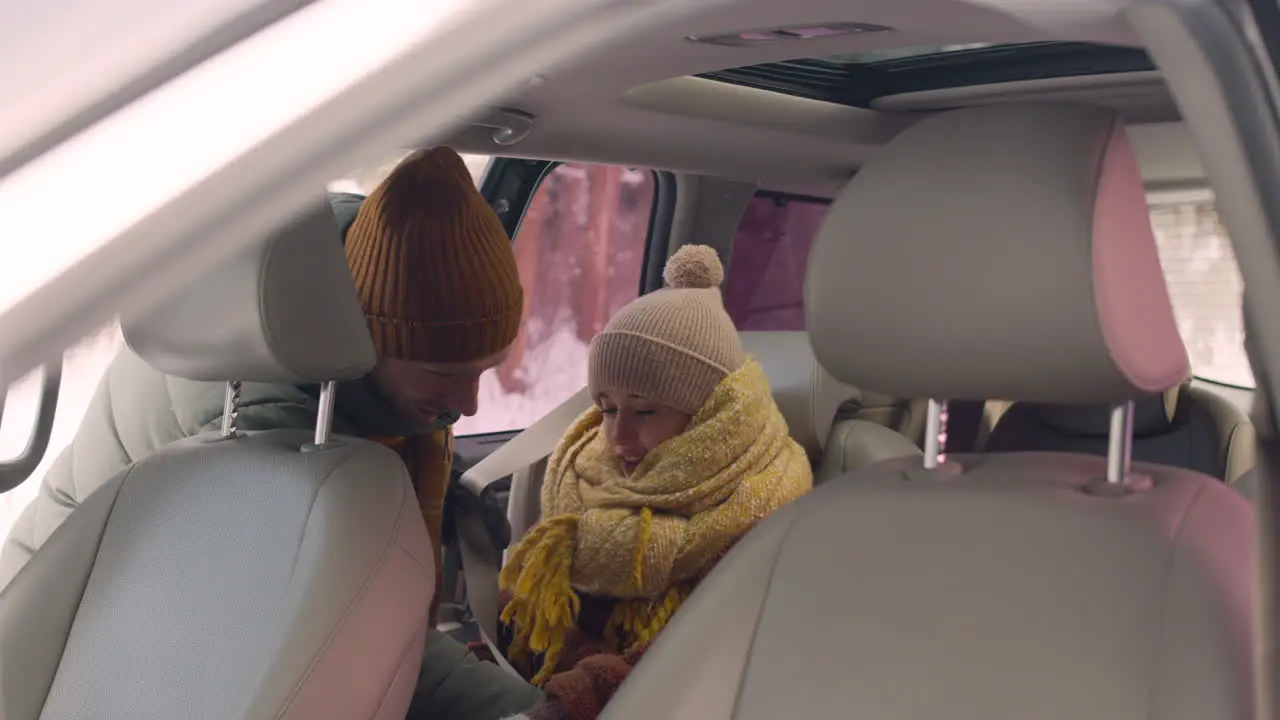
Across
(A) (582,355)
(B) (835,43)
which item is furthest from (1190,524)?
(A) (582,355)

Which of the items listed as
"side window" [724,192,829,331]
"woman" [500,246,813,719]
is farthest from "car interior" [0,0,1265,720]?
"side window" [724,192,829,331]

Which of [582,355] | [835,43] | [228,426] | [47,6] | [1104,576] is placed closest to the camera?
[47,6]

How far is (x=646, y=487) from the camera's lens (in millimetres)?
2084

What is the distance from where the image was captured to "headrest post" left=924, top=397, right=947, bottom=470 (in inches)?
51.8

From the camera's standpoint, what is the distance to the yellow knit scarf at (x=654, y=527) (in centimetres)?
200

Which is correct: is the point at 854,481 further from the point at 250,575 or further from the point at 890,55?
the point at 890,55

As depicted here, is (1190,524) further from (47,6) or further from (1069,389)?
(47,6)

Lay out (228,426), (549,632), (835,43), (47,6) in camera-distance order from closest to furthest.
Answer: (47,6)
(835,43)
(228,426)
(549,632)

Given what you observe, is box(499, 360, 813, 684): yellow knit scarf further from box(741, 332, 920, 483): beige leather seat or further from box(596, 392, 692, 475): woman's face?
box(741, 332, 920, 483): beige leather seat

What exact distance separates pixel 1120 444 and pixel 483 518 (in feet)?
4.33

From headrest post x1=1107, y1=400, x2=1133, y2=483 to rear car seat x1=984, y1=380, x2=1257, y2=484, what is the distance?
3.63 feet

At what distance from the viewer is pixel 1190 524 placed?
1.16 m

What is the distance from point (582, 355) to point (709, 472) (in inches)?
64.0

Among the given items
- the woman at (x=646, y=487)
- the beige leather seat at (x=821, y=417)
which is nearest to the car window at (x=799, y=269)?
the beige leather seat at (x=821, y=417)
